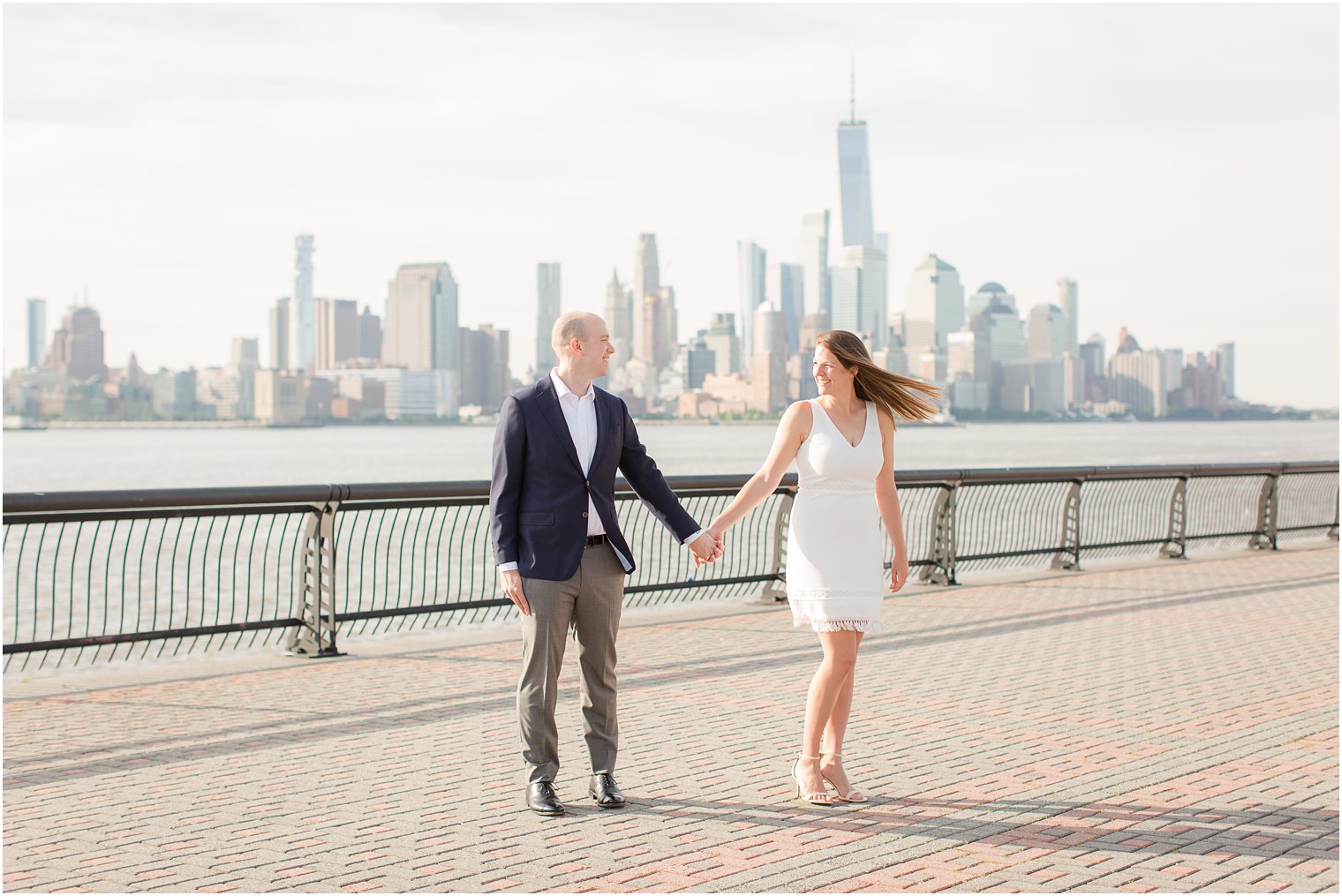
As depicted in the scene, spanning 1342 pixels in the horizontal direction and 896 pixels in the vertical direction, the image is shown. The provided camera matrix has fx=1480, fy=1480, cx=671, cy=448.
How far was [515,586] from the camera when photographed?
5.48 meters

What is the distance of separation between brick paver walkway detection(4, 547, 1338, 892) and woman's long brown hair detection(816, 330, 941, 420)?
153cm

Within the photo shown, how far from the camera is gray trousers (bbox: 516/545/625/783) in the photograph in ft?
18.2

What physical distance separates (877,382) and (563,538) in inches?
55.3

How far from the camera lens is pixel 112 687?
8.22m

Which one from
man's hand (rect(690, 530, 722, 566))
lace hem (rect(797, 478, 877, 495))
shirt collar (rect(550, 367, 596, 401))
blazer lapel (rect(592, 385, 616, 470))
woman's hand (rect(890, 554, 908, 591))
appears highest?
shirt collar (rect(550, 367, 596, 401))

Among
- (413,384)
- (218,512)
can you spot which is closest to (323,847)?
(218,512)

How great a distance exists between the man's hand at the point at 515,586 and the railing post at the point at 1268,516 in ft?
48.9

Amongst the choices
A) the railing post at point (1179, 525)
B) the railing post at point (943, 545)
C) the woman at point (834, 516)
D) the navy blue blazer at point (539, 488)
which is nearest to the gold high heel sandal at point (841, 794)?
the woman at point (834, 516)

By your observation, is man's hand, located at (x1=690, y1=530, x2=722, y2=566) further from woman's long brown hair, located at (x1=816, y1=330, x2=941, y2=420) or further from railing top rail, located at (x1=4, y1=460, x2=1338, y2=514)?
railing top rail, located at (x1=4, y1=460, x2=1338, y2=514)

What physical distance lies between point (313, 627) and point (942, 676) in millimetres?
3918

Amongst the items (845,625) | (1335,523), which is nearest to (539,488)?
(845,625)

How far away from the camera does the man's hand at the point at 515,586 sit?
18.0 feet

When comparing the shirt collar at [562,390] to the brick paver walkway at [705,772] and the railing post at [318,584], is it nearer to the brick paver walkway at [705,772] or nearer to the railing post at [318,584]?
the brick paver walkway at [705,772]

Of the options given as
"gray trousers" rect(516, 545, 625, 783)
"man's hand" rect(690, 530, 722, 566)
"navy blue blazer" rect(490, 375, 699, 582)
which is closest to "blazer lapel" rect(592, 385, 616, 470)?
"navy blue blazer" rect(490, 375, 699, 582)
